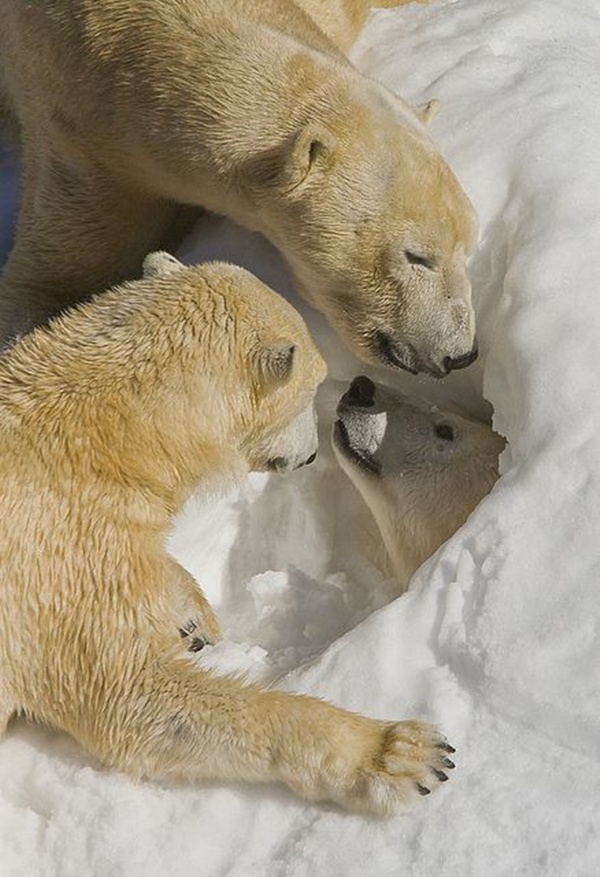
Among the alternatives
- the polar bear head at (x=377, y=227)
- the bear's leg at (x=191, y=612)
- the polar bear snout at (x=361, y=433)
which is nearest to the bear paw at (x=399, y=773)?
the bear's leg at (x=191, y=612)

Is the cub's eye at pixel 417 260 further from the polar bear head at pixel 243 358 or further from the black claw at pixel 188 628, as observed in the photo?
the black claw at pixel 188 628

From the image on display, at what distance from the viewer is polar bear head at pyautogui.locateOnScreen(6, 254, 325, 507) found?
3.44 metres

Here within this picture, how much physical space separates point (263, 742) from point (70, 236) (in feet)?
6.95

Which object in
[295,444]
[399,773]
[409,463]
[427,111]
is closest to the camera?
[399,773]

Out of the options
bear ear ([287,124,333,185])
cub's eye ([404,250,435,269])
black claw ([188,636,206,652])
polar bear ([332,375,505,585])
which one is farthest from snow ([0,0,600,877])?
bear ear ([287,124,333,185])

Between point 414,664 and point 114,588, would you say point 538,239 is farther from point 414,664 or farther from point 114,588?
point 114,588

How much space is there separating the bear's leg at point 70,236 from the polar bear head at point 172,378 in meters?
1.03

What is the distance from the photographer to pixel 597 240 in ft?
13.0

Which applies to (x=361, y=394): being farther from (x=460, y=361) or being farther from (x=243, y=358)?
(x=243, y=358)

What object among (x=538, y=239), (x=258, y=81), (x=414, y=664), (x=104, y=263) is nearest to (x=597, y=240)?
(x=538, y=239)

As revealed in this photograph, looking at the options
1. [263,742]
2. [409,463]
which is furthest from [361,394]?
[263,742]

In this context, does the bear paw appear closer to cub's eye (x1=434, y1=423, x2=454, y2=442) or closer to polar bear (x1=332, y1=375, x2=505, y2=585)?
polar bear (x1=332, y1=375, x2=505, y2=585)

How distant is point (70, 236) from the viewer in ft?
15.3

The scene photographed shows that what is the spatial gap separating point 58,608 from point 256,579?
895 millimetres
